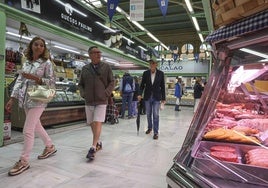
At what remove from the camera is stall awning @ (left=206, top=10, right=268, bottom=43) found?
3.82 feet

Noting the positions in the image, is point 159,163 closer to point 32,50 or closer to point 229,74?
point 229,74

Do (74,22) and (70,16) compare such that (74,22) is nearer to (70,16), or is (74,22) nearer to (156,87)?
(70,16)

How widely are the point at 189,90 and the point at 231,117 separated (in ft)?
55.8

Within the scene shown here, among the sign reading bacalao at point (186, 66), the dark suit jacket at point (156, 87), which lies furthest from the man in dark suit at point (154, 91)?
the sign reading bacalao at point (186, 66)

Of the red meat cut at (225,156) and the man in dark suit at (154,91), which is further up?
the man in dark suit at (154,91)

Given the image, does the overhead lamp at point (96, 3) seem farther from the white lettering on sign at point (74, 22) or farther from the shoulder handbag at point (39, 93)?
the shoulder handbag at point (39, 93)

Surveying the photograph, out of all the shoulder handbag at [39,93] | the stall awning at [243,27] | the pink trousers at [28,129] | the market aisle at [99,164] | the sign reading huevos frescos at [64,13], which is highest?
the sign reading huevos frescos at [64,13]

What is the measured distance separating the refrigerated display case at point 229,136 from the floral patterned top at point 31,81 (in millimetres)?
2158

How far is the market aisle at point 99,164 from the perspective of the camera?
2.65 meters

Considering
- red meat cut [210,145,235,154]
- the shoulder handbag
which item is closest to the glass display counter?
the shoulder handbag

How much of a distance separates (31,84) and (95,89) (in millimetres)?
888

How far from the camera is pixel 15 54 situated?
5980 millimetres

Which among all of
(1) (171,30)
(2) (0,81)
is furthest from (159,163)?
(1) (171,30)

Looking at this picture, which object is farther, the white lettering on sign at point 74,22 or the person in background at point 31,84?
the white lettering on sign at point 74,22
